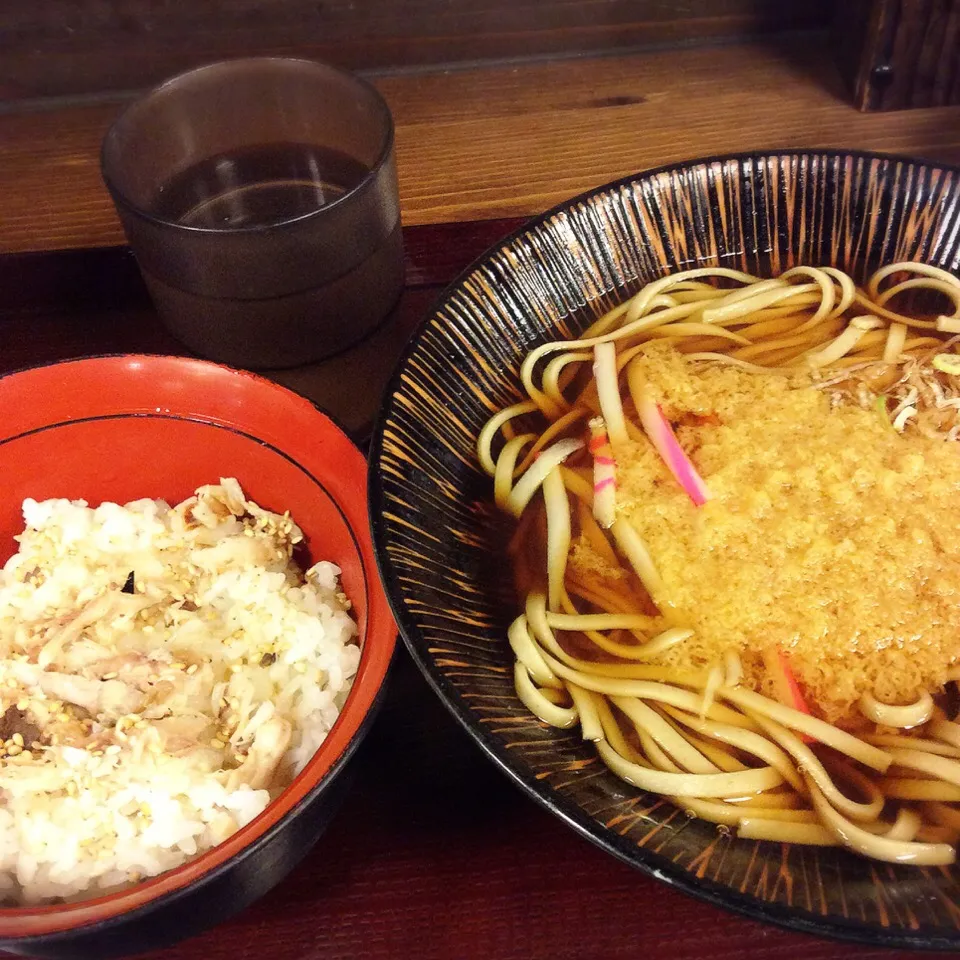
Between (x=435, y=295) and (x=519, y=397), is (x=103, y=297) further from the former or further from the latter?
(x=519, y=397)

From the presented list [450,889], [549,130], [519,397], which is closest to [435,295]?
[519,397]

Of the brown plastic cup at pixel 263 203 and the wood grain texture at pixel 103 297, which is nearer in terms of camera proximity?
the brown plastic cup at pixel 263 203

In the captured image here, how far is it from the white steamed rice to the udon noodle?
12.9 inches

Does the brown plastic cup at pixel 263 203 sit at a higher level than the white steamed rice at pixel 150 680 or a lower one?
higher

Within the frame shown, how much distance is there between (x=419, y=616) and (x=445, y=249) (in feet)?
3.56

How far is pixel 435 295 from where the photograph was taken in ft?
5.98

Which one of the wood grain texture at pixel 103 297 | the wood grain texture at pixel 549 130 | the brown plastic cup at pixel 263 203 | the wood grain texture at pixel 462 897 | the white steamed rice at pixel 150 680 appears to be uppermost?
the brown plastic cup at pixel 263 203

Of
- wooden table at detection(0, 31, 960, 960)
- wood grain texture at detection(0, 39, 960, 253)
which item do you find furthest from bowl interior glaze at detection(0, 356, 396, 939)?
wood grain texture at detection(0, 39, 960, 253)

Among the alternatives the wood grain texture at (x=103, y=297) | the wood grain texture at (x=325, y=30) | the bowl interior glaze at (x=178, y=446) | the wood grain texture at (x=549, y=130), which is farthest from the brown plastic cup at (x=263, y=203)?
the wood grain texture at (x=325, y=30)

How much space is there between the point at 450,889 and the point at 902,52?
2092mm

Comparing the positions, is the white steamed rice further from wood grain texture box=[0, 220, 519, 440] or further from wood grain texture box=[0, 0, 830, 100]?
wood grain texture box=[0, 0, 830, 100]

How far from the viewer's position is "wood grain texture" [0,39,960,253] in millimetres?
2020

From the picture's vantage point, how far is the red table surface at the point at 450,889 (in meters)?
1.04

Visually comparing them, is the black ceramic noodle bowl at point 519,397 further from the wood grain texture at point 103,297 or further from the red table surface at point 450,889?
the wood grain texture at point 103,297
